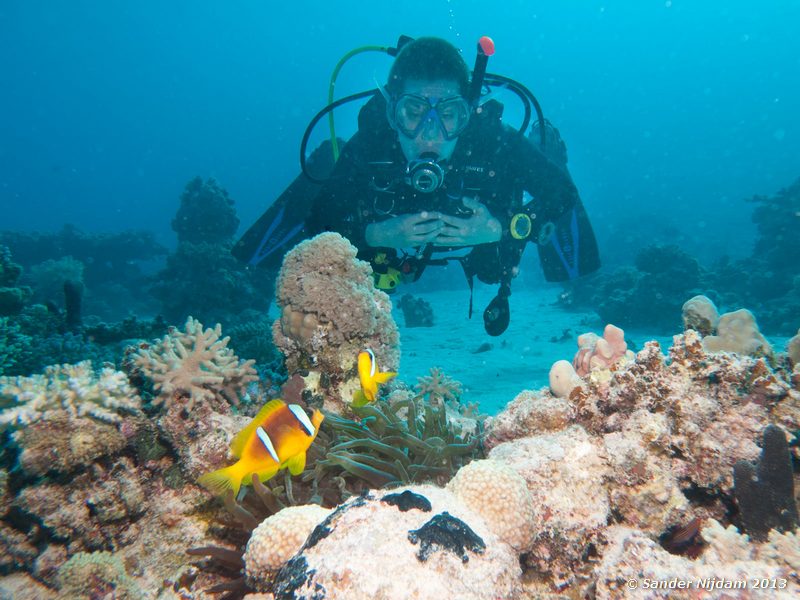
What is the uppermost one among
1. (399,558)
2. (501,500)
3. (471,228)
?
(471,228)

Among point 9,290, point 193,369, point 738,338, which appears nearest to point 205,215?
point 9,290

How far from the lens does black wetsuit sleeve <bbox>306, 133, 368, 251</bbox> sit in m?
5.12

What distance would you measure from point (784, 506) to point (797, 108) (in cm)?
11166

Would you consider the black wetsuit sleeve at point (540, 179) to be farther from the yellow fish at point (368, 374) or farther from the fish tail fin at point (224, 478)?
the fish tail fin at point (224, 478)

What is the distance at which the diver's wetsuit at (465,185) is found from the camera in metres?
5.20

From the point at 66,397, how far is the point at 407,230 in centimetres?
367

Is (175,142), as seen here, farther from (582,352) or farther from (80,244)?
(582,352)

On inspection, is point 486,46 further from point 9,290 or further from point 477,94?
point 9,290

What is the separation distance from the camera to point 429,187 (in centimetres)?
502

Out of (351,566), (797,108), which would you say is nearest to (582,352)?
(351,566)

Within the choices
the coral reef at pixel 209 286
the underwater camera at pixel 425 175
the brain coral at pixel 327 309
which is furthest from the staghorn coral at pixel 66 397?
the coral reef at pixel 209 286

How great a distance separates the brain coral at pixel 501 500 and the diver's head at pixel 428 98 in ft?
15.1

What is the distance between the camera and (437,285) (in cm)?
2641

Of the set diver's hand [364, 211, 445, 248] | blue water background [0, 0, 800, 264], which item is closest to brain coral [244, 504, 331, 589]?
diver's hand [364, 211, 445, 248]
